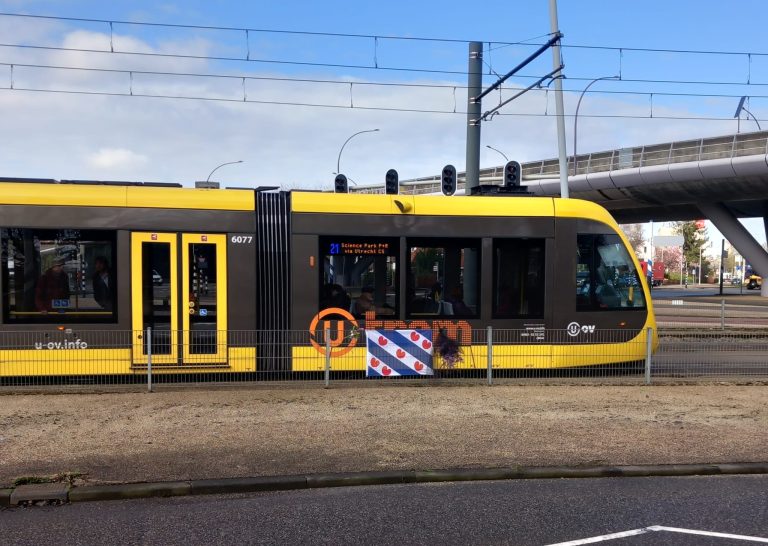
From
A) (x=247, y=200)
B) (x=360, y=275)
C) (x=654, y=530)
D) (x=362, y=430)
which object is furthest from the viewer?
(x=360, y=275)

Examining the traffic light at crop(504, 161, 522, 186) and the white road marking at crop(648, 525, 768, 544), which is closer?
the white road marking at crop(648, 525, 768, 544)

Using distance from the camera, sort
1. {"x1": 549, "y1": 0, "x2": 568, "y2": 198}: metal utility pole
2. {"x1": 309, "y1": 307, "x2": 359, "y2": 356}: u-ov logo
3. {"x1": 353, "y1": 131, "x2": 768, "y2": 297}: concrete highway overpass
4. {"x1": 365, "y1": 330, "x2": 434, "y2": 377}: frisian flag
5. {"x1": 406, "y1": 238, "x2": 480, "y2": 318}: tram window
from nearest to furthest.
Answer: {"x1": 365, "y1": 330, "x2": 434, "y2": 377}: frisian flag < {"x1": 309, "y1": 307, "x2": 359, "y2": 356}: u-ov logo < {"x1": 406, "y1": 238, "x2": 480, "y2": 318}: tram window < {"x1": 549, "y1": 0, "x2": 568, "y2": 198}: metal utility pole < {"x1": 353, "y1": 131, "x2": 768, "y2": 297}: concrete highway overpass

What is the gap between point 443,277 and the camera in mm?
11273

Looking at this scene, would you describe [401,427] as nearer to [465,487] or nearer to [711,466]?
[465,487]

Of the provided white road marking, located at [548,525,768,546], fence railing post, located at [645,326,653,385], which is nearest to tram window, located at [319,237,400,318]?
fence railing post, located at [645,326,653,385]

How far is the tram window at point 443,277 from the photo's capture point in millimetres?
11164

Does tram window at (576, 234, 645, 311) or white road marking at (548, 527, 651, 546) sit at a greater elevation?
tram window at (576, 234, 645, 311)

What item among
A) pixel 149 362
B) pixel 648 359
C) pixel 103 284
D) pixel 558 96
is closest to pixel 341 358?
pixel 149 362

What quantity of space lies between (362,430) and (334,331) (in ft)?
11.3

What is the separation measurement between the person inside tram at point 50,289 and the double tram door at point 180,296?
1.05 metres

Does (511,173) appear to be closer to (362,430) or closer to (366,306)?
(366,306)

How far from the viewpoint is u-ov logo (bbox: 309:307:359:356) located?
423 inches

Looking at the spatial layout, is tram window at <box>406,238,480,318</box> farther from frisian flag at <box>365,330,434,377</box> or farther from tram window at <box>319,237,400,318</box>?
frisian flag at <box>365,330,434,377</box>

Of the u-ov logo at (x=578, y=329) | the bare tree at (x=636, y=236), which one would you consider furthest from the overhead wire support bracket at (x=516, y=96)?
the bare tree at (x=636, y=236)
